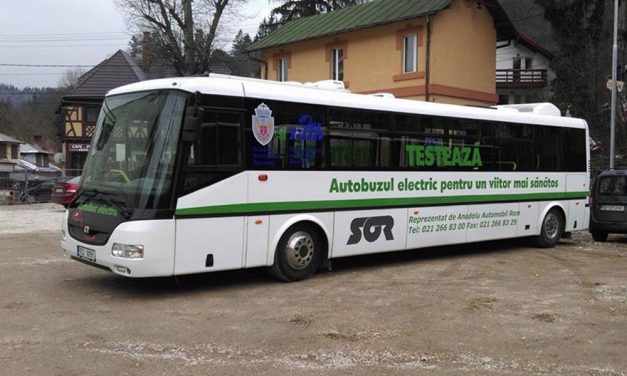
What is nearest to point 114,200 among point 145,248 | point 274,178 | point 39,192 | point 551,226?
point 145,248

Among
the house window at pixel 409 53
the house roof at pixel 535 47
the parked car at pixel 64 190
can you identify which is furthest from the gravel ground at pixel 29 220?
the house roof at pixel 535 47

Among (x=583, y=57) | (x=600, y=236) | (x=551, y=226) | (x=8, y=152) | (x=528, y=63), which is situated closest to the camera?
(x=551, y=226)

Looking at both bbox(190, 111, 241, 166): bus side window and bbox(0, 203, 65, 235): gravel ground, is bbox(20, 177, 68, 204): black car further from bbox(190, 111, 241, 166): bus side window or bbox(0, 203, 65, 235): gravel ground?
bbox(190, 111, 241, 166): bus side window

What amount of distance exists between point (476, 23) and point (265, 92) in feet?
59.6

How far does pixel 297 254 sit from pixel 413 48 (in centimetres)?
1605

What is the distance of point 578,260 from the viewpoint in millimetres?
11891

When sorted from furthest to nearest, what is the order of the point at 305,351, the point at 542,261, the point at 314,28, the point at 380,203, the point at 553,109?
the point at 314,28 → the point at 553,109 → the point at 542,261 → the point at 380,203 → the point at 305,351

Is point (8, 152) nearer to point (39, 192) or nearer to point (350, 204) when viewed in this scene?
point (39, 192)

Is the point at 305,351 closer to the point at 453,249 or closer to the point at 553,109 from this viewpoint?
the point at 453,249

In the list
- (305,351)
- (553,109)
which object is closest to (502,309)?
(305,351)

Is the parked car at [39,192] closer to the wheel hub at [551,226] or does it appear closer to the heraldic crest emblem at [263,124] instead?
the wheel hub at [551,226]

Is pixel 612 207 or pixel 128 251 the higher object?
pixel 612 207

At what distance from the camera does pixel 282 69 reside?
99.1ft

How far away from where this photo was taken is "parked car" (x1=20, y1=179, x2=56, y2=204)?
2914 centimetres
